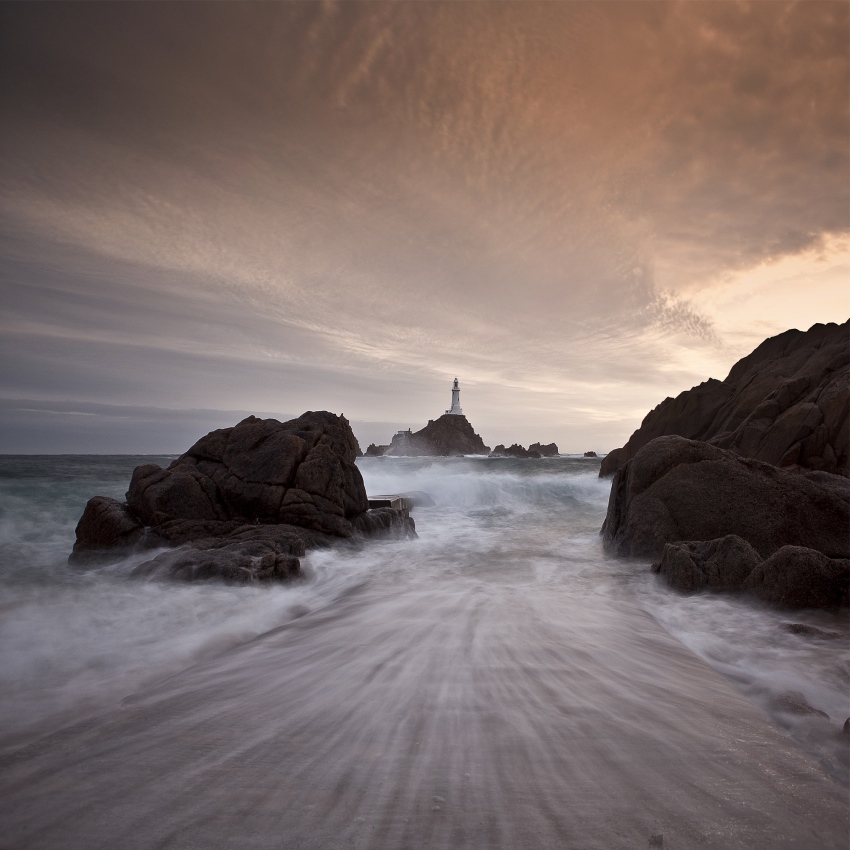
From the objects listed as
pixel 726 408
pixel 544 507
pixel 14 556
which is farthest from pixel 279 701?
pixel 726 408

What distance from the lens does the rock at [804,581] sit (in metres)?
5.18

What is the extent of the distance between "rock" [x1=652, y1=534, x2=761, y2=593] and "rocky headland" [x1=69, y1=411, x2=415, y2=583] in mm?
6153

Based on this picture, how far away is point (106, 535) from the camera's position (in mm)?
9383

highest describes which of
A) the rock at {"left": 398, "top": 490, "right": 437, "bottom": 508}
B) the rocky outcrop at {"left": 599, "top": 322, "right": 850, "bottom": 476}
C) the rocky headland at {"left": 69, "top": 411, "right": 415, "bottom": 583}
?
the rocky outcrop at {"left": 599, "top": 322, "right": 850, "bottom": 476}

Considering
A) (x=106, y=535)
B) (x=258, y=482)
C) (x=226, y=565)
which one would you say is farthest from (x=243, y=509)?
(x=226, y=565)

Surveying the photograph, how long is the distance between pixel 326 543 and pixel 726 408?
27709 mm

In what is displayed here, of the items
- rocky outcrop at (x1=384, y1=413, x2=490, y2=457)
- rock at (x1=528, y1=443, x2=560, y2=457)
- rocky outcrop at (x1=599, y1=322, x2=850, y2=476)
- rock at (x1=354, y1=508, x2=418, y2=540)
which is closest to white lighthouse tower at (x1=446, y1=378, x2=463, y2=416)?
rocky outcrop at (x1=384, y1=413, x2=490, y2=457)

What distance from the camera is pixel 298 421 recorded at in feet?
41.4

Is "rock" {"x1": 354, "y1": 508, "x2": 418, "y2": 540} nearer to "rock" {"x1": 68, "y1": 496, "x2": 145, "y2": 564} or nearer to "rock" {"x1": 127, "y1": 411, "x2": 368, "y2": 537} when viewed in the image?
"rock" {"x1": 127, "y1": 411, "x2": 368, "y2": 537}

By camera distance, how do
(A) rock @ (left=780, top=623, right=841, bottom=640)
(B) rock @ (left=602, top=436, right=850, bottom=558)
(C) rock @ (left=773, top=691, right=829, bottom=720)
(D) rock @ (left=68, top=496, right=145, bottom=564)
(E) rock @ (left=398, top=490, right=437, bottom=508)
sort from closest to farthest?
(C) rock @ (left=773, top=691, right=829, bottom=720) < (A) rock @ (left=780, top=623, right=841, bottom=640) < (B) rock @ (left=602, top=436, right=850, bottom=558) < (D) rock @ (left=68, top=496, right=145, bottom=564) < (E) rock @ (left=398, top=490, right=437, bottom=508)

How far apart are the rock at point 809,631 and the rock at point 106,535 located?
35.1 feet

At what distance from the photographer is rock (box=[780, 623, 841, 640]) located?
450cm

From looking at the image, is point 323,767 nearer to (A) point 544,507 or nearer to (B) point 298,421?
(B) point 298,421

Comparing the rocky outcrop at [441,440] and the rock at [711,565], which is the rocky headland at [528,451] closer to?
the rocky outcrop at [441,440]
